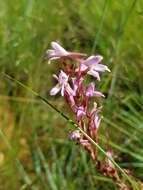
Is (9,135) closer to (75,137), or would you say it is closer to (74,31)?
(74,31)

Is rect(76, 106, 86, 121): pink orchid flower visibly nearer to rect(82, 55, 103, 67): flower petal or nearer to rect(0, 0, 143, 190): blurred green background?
rect(82, 55, 103, 67): flower petal

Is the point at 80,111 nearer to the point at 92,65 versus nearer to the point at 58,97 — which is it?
the point at 92,65

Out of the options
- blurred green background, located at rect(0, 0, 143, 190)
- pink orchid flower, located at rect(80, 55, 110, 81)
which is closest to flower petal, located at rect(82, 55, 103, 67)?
pink orchid flower, located at rect(80, 55, 110, 81)

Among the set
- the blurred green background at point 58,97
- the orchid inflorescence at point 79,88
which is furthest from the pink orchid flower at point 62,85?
the blurred green background at point 58,97

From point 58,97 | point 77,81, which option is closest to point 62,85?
→ point 77,81

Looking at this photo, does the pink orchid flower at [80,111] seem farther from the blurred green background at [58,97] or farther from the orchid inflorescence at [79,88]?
the blurred green background at [58,97]
